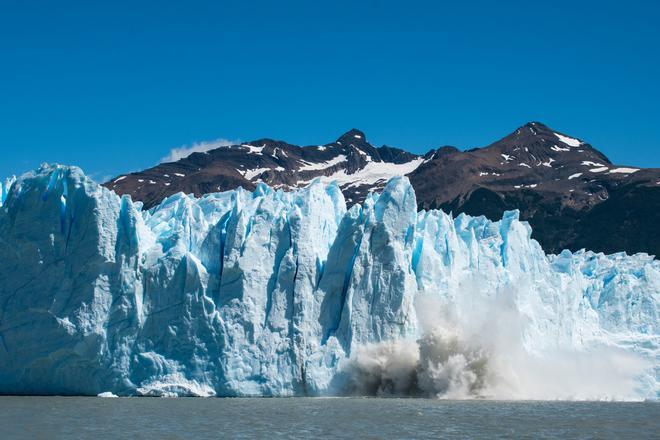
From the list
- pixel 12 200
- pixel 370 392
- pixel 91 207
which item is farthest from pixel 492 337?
pixel 12 200

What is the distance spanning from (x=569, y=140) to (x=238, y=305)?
10560 centimetres

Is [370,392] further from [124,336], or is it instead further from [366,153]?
[366,153]

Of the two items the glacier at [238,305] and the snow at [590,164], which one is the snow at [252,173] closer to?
the snow at [590,164]

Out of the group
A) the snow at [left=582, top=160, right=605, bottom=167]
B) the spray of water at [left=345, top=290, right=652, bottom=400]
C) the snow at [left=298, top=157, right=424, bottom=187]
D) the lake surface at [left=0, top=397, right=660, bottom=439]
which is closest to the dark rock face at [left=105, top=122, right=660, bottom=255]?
the snow at [left=582, top=160, right=605, bottom=167]

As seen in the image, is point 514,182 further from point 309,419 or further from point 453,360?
point 309,419

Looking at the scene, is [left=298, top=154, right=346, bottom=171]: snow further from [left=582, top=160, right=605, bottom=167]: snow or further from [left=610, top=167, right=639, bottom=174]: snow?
[left=610, top=167, right=639, bottom=174]: snow

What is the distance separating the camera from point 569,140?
13388 centimetres

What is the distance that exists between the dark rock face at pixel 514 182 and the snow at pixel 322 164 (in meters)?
0.38

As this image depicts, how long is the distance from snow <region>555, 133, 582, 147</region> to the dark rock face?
140 millimetres

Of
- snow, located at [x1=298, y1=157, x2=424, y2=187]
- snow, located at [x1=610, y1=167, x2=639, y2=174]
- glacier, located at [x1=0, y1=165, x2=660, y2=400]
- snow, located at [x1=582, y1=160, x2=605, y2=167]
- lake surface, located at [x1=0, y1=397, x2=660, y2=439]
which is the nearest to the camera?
lake surface, located at [x1=0, y1=397, x2=660, y2=439]

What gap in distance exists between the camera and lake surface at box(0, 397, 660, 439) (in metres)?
23.9

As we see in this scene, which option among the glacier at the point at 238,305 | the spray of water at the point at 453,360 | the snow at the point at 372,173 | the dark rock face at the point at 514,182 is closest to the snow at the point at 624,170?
the dark rock face at the point at 514,182

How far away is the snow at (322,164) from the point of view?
16406cm

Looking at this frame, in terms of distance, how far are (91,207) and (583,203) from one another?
73.9 metres
